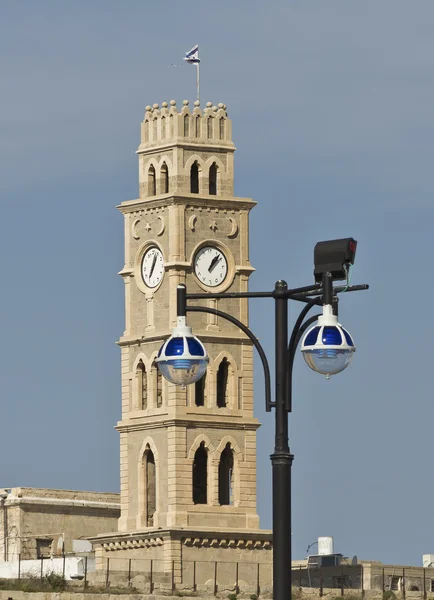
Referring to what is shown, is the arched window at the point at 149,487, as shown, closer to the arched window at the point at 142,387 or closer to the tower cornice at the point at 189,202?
the arched window at the point at 142,387

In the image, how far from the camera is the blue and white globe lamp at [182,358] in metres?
31.4

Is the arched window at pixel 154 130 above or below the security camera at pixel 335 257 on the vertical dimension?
above

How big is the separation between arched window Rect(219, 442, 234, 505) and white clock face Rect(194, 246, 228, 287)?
6532 mm

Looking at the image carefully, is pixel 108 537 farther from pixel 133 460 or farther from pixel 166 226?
pixel 166 226

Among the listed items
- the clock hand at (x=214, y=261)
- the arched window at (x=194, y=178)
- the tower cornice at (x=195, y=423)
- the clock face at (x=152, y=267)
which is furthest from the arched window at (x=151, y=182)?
the tower cornice at (x=195, y=423)

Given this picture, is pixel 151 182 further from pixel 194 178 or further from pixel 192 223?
pixel 192 223

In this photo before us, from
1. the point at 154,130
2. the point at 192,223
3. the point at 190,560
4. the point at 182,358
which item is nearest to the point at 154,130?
the point at 154,130

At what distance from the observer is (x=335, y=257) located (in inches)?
1252

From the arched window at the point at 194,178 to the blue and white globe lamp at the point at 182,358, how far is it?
204ft

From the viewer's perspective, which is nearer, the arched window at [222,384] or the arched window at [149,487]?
the arched window at [149,487]

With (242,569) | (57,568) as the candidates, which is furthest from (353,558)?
(57,568)

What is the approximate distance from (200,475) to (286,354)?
6144 centimetres

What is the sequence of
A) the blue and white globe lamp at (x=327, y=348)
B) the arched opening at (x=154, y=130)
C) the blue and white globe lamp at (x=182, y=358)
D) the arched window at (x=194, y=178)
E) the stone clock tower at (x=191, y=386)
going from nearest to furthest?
1. the blue and white globe lamp at (x=327, y=348)
2. the blue and white globe lamp at (x=182, y=358)
3. the stone clock tower at (x=191, y=386)
4. the arched window at (x=194, y=178)
5. the arched opening at (x=154, y=130)

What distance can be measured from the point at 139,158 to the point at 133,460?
11.9 meters
